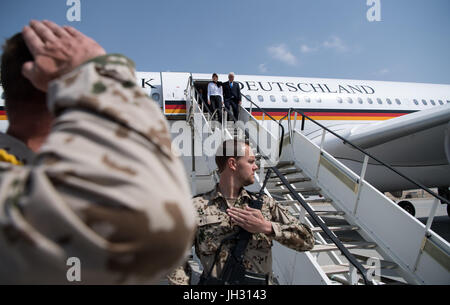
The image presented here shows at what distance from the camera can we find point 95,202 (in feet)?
1.26

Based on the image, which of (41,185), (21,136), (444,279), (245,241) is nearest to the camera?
(41,185)

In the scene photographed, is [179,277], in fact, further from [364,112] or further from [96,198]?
[364,112]

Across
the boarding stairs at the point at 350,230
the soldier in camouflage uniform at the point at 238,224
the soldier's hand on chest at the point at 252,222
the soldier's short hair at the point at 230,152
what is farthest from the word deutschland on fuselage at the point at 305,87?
the soldier's hand on chest at the point at 252,222

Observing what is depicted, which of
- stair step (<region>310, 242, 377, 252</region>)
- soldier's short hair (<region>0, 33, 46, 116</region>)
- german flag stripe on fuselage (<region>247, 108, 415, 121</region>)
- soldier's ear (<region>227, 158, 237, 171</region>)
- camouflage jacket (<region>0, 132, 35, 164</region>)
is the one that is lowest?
stair step (<region>310, 242, 377, 252</region>)

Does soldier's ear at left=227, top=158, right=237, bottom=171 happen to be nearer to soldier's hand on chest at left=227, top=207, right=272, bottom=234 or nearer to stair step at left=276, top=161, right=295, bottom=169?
soldier's hand on chest at left=227, top=207, right=272, bottom=234

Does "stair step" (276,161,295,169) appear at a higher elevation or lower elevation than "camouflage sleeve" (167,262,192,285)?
higher

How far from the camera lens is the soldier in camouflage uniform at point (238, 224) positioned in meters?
1.71

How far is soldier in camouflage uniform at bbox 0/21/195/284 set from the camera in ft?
1.24

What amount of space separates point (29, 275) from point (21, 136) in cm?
50

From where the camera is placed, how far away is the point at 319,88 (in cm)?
954

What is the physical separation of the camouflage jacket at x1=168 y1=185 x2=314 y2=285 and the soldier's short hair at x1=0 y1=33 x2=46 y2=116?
1.26 meters

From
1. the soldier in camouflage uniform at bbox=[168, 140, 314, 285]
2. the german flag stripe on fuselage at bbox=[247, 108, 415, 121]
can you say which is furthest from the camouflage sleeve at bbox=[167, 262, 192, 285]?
the german flag stripe on fuselage at bbox=[247, 108, 415, 121]
